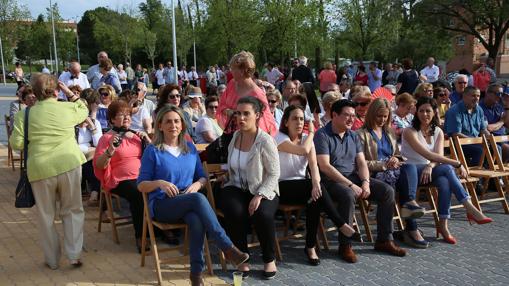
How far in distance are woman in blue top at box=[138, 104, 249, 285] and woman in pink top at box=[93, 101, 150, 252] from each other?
0.68 m

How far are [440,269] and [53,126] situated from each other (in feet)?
11.8

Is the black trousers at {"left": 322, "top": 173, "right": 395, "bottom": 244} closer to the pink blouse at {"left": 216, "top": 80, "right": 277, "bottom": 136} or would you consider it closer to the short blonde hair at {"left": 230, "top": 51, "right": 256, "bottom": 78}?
the pink blouse at {"left": 216, "top": 80, "right": 277, "bottom": 136}

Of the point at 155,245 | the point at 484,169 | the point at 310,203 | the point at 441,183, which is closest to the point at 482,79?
the point at 484,169

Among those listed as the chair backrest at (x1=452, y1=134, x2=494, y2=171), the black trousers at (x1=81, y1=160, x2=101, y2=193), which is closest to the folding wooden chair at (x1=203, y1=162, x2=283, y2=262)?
the black trousers at (x1=81, y1=160, x2=101, y2=193)

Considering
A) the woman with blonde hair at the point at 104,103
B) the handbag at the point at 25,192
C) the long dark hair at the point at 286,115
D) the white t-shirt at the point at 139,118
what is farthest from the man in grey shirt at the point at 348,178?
the woman with blonde hair at the point at 104,103

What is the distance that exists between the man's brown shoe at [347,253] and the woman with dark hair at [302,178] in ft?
0.73

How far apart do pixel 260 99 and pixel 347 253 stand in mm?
1697

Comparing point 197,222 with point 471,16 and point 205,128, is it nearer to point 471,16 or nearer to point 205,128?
point 205,128

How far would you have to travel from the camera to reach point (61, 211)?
4543mm

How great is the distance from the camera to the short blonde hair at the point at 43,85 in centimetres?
429

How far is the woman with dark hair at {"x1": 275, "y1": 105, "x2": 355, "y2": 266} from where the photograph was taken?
15.3 ft

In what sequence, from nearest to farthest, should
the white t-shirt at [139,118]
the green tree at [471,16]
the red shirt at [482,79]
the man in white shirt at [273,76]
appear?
the white t-shirt at [139,118]
the red shirt at [482,79]
the man in white shirt at [273,76]
the green tree at [471,16]

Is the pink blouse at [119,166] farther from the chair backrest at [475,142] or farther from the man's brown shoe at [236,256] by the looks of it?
the chair backrest at [475,142]

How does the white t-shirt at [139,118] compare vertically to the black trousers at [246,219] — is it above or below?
above
